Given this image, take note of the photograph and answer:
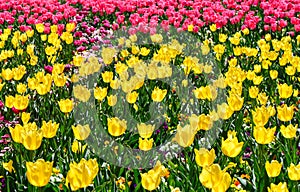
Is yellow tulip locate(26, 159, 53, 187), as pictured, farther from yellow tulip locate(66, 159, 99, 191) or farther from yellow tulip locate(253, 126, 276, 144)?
yellow tulip locate(253, 126, 276, 144)

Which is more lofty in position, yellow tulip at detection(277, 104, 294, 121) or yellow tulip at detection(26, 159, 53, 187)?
yellow tulip at detection(26, 159, 53, 187)

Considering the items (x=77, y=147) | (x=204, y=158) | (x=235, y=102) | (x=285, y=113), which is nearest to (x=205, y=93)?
(x=235, y=102)

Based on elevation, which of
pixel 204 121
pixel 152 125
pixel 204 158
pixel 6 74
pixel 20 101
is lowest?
pixel 152 125

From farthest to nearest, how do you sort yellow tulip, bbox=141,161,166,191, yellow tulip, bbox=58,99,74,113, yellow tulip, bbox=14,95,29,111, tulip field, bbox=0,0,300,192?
1. yellow tulip, bbox=14,95,29,111
2. yellow tulip, bbox=58,99,74,113
3. tulip field, bbox=0,0,300,192
4. yellow tulip, bbox=141,161,166,191

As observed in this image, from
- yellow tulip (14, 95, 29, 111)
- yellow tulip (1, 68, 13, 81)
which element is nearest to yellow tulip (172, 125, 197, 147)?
yellow tulip (14, 95, 29, 111)

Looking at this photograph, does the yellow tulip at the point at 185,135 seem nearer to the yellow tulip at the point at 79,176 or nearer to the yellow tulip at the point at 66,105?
the yellow tulip at the point at 79,176

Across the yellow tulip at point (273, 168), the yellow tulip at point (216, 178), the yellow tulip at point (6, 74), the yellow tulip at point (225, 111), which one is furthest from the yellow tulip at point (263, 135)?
the yellow tulip at point (6, 74)

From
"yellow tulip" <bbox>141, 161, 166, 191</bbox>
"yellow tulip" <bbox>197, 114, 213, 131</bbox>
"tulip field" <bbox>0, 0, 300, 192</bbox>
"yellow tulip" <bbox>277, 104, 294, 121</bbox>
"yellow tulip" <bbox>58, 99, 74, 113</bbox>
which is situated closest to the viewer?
"yellow tulip" <bbox>141, 161, 166, 191</bbox>

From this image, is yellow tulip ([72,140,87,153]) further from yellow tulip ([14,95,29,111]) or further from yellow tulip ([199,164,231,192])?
yellow tulip ([199,164,231,192])

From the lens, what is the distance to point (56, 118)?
13.3 feet

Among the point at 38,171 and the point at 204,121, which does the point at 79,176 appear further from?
the point at 204,121

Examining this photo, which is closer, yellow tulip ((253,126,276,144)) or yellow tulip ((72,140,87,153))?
yellow tulip ((253,126,276,144))

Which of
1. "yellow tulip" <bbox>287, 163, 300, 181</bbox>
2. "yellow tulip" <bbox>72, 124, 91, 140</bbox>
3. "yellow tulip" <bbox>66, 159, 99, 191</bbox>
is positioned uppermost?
"yellow tulip" <bbox>66, 159, 99, 191</bbox>

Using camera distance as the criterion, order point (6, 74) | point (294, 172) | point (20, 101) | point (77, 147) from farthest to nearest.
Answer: point (6, 74) < point (20, 101) < point (77, 147) < point (294, 172)
